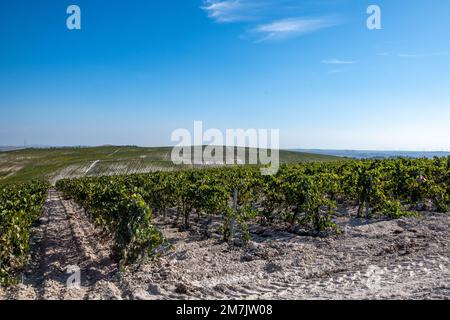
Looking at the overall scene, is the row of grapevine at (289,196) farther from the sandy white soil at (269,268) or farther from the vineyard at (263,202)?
the sandy white soil at (269,268)

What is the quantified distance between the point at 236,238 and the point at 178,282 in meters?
4.58

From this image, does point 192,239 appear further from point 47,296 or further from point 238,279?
point 47,296

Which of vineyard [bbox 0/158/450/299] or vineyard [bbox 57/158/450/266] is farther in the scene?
vineyard [bbox 57/158/450/266]

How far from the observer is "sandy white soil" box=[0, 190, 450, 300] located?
725 centimetres

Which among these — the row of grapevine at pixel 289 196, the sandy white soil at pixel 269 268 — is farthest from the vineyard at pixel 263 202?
the sandy white soil at pixel 269 268

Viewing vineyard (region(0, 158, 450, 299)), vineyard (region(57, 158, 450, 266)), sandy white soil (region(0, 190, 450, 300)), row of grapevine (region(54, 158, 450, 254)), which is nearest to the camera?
sandy white soil (region(0, 190, 450, 300))

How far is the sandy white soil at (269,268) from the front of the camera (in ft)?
23.8

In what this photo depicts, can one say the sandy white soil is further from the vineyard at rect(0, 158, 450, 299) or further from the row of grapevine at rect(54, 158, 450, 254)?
the row of grapevine at rect(54, 158, 450, 254)

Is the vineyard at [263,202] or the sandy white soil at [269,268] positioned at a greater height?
the vineyard at [263,202]

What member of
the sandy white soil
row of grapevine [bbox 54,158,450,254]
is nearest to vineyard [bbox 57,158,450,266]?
row of grapevine [bbox 54,158,450,254]

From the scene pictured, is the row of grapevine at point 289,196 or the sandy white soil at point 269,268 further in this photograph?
the row of grapevine at point 289,196

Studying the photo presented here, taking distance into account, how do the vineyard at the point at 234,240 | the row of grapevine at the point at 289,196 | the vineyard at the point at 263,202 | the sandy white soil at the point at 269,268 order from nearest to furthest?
the sandy white soil at the point at 269,268 → the vineyard at the point at 234,240 → the vineyard at the point at 263,202 → the row of grapevine at the point at 289,196

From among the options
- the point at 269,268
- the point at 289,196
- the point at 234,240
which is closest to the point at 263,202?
the point at 289,196

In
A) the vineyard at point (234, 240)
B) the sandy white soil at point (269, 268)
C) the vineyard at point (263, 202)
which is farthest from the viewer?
the vineyard at point (263, 202)
